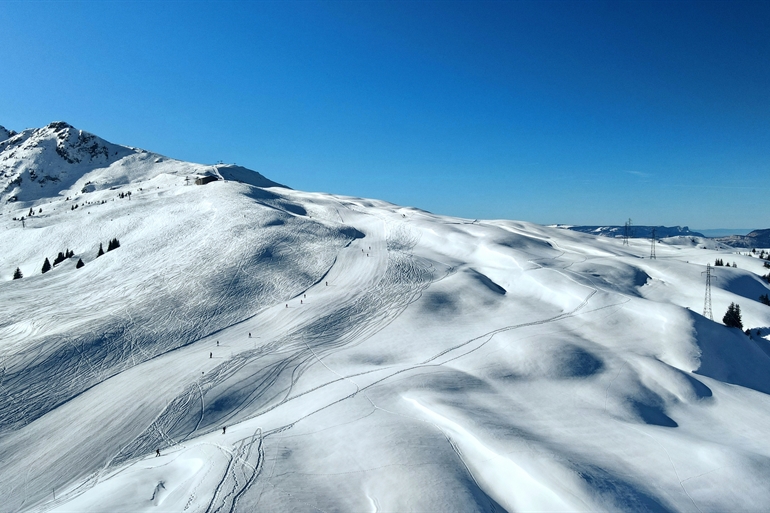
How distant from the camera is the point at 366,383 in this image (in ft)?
87.2

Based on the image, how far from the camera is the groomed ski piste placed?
→ 54.4 feet

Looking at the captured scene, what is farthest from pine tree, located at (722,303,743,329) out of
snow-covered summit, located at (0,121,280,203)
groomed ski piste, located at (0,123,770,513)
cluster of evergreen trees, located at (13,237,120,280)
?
snow-covered summit, located at (0,121,280,203)

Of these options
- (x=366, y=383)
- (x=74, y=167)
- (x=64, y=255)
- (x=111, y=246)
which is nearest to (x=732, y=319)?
(x=366, y=383)

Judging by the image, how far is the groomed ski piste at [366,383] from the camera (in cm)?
1659

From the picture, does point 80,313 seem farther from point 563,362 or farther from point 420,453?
point 563,362

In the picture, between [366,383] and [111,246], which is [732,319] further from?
[111,246]

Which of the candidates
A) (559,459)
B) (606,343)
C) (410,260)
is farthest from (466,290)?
(559,459)

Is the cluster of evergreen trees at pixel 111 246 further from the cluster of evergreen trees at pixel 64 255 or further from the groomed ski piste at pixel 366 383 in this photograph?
the groomed ski piste at pixel 366 383

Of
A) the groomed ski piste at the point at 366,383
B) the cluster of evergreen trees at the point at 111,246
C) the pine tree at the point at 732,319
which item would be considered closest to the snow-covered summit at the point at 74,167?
the cluster of evergreen trees at the point at 111,246

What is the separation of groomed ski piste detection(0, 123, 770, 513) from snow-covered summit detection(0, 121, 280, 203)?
96.1 metres

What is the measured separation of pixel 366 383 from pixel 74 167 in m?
190

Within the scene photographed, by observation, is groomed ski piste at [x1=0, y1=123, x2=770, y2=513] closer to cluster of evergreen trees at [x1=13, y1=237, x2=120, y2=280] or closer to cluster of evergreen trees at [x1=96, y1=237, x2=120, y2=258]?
cluster of evergreen trees at [x1=96, y1=237, x2=120, y2=258]

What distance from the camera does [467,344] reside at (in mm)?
33875

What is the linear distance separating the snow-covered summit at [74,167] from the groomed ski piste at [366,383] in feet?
315
